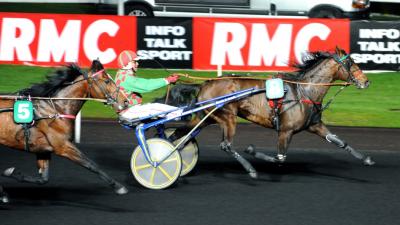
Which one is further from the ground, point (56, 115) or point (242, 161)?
point (56, 115)

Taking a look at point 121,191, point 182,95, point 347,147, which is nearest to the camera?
point 121,191

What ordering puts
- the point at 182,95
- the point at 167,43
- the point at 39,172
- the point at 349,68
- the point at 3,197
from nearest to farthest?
1. the point at 3,197
2. the point at 39,172
3. the point at 349,68
4. the point at 182,95
5. the point at 167,43

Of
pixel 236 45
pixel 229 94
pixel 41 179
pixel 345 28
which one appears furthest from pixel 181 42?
pixel 41 179

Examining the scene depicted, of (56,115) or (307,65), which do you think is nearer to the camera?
(56,115)

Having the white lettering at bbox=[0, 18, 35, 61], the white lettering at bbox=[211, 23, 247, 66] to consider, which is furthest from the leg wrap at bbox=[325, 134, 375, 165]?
the white lettering at bbox=[0, 18, 35, 61]

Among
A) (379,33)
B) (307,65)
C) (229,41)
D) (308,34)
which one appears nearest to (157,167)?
(307,65)

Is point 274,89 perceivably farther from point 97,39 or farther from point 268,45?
point 97,39

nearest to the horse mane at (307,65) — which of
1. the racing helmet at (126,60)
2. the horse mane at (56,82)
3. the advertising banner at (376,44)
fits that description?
the racing helmet at (126,60)

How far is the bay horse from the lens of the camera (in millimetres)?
11195

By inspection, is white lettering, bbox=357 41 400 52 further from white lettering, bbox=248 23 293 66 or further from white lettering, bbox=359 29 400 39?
white lettering, bbox=248 23 293 66

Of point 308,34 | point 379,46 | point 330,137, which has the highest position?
point 308,34

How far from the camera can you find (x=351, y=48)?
19.0m

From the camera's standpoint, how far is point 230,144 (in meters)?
11.2

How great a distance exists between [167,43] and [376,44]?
13.5 ft
